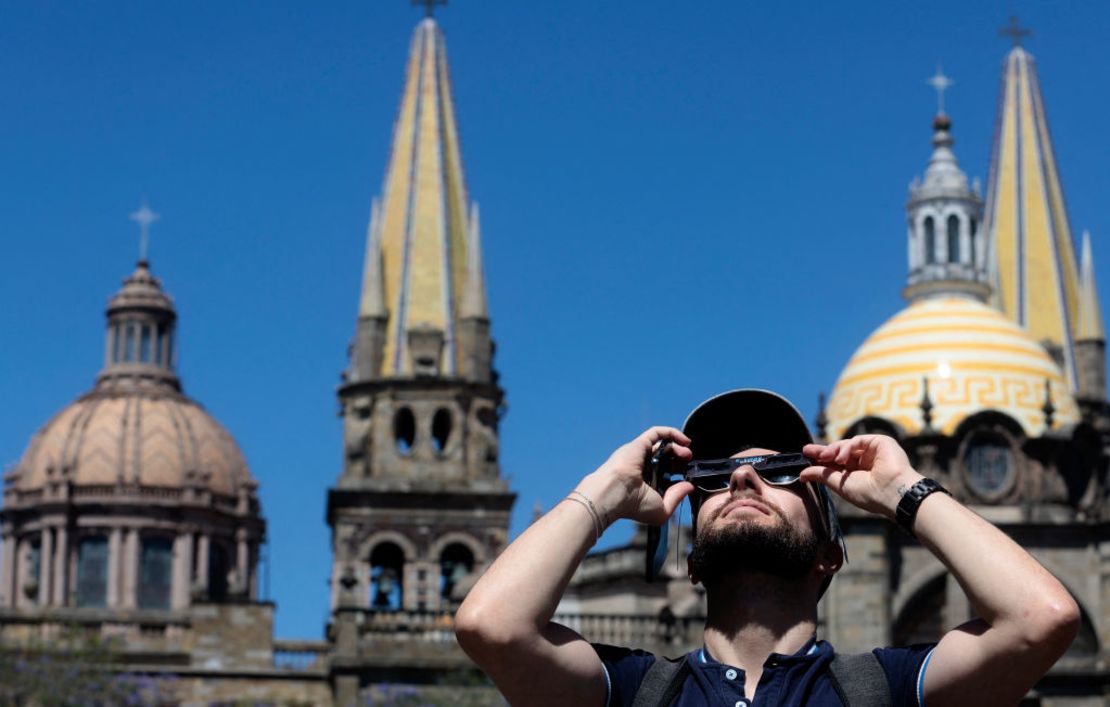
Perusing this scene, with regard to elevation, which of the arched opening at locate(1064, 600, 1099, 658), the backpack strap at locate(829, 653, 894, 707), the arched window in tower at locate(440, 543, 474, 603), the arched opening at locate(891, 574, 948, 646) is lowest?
the backpack strap at locate(829, 653, 894, 707)

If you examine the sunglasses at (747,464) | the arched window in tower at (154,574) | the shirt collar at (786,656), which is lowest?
the shirt collar at (786,656)

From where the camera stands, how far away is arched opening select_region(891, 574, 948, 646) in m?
55.3

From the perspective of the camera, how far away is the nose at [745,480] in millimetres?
6953

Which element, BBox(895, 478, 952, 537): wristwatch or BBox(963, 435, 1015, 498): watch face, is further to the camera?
BBox(963, 435, 1015, 498): watch face

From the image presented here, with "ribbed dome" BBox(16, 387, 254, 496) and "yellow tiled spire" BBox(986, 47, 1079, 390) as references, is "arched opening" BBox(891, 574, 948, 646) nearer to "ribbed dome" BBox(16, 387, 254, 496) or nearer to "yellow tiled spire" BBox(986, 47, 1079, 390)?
"yellow tiled spire" BBox(986, 47, 1079, 390)

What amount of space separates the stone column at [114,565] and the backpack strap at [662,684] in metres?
78.9

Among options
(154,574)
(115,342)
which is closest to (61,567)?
(154,574)

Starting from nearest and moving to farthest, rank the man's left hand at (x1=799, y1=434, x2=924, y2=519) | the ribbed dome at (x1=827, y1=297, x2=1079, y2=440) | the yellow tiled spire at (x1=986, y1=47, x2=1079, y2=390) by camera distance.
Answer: the man's left hand at (x1=799, y1=434, x2=924, y2=519), the ribbed dome at (x1=827, y1=297, x2=1079, y2=440), the yellow tiled spire at (x1=986, y1=47, x2=1079, y2=390)

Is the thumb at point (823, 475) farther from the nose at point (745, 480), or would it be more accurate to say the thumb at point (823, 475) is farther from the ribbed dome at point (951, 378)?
the ribbed dome at point (951, 378)

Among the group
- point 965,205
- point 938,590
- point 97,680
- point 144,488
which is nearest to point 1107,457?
point 938,590

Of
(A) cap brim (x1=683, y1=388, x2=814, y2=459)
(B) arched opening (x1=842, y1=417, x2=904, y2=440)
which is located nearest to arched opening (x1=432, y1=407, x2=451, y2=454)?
(B) arched opening (x1=842, y1=417, x2=904, y2=440)

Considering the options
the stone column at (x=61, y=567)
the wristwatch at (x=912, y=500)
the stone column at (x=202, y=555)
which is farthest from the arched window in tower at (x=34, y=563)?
the wristwatch at (x=912, y=500)

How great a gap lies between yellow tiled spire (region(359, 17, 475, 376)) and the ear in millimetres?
56187

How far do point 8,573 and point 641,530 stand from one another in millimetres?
28574
